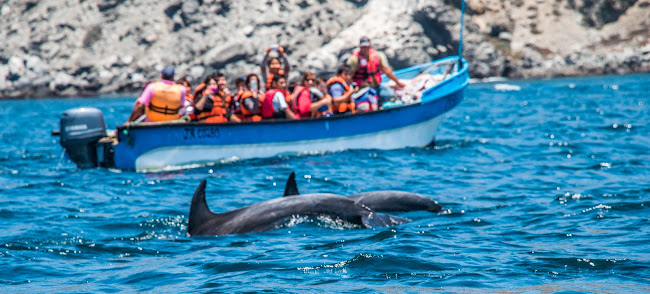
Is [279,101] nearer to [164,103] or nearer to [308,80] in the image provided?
[308,80]

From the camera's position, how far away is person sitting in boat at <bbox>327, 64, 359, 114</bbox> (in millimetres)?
16156

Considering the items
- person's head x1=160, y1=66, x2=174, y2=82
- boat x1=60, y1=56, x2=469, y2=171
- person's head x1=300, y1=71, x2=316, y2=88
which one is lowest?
boat x1=60, y1=56, x2=469, y2=171

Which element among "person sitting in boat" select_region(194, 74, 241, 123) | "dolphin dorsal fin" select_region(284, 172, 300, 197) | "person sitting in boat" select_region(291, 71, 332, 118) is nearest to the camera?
"dolphin dorsal fin" select_region(284, 172, 300, 197)

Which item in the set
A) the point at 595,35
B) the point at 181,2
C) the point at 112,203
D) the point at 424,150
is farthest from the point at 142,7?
the point at 112,203

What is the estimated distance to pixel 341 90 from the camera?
16.3m

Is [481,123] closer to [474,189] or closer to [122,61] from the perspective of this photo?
[474,189]

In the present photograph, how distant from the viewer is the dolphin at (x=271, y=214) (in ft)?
28.7

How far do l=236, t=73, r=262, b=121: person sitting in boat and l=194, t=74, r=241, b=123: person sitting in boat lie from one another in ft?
0.93

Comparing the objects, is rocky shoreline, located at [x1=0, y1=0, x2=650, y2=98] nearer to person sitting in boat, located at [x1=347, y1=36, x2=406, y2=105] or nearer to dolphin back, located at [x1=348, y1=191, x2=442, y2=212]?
person sitting in boat, located at [x1=347, y1=36, x2=406, y2=105]

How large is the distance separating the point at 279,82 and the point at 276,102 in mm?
525

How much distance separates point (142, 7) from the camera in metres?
72.3

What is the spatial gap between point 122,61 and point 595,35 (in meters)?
42.5

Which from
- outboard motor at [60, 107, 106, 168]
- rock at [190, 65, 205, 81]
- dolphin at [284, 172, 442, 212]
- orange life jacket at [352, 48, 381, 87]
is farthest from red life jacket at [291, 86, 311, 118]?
rock at [190, 65, 205, 81]

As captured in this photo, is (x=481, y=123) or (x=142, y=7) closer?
(x=481, y=123)
